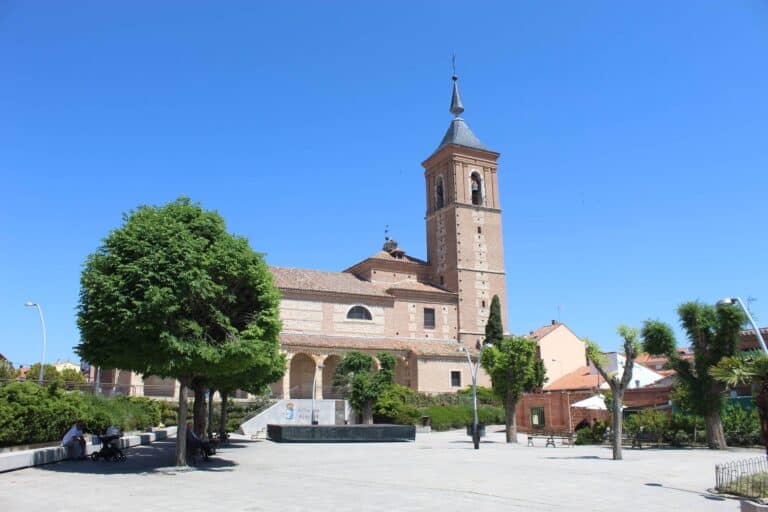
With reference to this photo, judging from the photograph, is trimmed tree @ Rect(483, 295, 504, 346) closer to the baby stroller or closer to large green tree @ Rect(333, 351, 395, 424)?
large green tree @ Rect(333, 351, 395, 424)

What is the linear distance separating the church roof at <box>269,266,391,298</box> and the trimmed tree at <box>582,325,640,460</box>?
29.2 meters

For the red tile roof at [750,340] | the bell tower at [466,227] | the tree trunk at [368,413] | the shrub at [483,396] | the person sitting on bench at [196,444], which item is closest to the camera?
the person sitting on bench at [196,444]

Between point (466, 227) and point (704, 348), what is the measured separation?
105ft

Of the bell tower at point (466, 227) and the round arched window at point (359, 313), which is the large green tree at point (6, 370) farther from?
the bell tower at point (466, 227)

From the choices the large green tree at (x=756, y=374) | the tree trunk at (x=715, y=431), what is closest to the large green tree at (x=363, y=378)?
the tree trunk at (x=715, y=431)

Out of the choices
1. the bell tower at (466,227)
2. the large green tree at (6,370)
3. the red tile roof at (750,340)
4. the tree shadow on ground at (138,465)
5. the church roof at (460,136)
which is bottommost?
the tree shadow on ground at (138,465)

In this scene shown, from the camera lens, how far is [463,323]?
2176 inches

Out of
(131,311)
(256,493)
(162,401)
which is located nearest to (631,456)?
(256,493)

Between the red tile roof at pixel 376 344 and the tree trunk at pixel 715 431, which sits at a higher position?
the red tile roof at pixel 376 344

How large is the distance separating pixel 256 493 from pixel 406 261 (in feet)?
150

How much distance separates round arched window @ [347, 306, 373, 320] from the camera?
170ft

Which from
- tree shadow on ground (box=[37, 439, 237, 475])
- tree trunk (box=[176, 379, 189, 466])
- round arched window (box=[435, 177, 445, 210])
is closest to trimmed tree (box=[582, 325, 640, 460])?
tree shadow on ground (box=[37, 439, 237, 475])

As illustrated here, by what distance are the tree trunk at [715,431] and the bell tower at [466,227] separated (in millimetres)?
29386

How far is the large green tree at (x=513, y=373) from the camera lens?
3262cm
